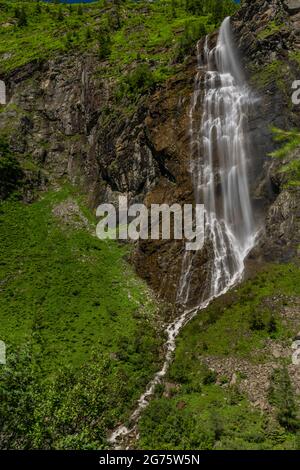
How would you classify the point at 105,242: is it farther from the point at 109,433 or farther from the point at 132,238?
the point at 109,433

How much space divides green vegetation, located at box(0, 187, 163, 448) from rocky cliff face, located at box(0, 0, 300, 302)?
408 centimetres

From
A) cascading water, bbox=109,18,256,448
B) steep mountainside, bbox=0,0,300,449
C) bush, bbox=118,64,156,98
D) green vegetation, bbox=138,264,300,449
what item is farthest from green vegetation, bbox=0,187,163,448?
bush, bbox=118,64,156,98

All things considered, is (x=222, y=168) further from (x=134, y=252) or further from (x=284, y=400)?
(x=284, y=400)

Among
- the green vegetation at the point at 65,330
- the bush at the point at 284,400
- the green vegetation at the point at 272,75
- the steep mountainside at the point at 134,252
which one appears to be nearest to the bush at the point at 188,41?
the steep mountainside at the point at 134,252

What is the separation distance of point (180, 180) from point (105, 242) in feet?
33.9

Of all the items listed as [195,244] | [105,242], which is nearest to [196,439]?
[195,244]

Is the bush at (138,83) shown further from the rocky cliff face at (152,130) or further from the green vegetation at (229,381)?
the green vegetation at (229,381)

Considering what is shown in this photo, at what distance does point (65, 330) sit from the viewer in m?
33.1

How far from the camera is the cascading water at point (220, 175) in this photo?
36500mm

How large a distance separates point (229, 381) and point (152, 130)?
98.4ft

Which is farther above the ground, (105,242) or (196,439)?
(105,242)

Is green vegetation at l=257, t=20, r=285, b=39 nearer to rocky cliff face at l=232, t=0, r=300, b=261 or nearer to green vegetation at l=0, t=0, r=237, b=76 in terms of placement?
rocky cliff face at l=232, t=0, r=300, b=261

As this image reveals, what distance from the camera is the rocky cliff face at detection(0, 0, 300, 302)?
3869cm
